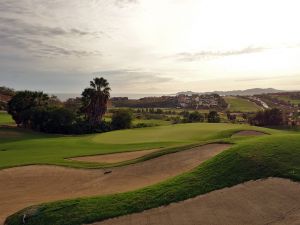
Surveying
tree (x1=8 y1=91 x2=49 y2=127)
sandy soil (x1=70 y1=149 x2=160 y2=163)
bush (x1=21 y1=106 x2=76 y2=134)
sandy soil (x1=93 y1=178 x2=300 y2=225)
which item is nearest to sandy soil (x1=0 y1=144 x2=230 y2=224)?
sandy soil (x1=70 y1=149 x2=160 y2=163)

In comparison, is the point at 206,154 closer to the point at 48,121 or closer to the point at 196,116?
the point at 48,121

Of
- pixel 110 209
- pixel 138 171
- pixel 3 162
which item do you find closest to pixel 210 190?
pixel 110 209

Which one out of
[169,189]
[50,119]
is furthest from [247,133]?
[50,119]

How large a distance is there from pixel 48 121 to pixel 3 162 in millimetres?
41721

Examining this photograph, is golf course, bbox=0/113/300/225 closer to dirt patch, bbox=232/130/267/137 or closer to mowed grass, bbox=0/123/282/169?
mowed grass, bbox=0/123/282/169

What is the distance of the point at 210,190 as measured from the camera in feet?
44.9

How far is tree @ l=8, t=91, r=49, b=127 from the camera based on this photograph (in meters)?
71.3

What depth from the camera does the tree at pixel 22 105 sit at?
71.3m

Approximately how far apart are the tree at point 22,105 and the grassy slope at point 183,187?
5959 centimetres

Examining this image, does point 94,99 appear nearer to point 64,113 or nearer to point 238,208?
point 64,113

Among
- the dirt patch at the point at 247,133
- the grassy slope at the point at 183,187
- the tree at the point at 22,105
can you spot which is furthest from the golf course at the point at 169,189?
the tree at the point at 22,105

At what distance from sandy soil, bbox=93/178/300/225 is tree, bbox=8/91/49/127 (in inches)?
2449

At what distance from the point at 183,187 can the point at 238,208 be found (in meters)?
2.78

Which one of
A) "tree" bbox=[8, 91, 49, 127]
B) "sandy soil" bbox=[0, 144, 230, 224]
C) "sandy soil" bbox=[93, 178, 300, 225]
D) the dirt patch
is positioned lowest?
"sandy soil" bbox=[0, 144, 230, 224]
